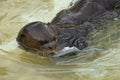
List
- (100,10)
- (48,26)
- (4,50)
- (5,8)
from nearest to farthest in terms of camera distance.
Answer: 1. (48,26)
2. (4,50)
3. (100,10)
4. (5,8)

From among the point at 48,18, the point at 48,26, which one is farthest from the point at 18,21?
the point at 48,26

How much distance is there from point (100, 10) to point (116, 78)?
4.48ft

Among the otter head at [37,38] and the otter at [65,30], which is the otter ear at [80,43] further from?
the otter head at [37,38]

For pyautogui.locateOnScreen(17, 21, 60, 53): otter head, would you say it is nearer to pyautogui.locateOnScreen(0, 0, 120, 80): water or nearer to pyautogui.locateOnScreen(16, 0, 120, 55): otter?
pyautogui.locateOnScreen(16, 0, 120, 55): otter

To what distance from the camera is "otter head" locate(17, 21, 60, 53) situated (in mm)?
3994

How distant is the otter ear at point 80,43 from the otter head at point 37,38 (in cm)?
32

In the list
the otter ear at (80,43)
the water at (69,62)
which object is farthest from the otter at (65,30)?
the water at (69,62)

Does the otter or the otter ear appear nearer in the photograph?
the otter

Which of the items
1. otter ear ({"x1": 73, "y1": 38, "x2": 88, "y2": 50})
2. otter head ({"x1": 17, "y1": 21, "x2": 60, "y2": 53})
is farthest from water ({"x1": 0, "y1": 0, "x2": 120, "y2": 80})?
otter head ({"x1": 17, "y1": 21, "x2": 60, "y2": 53})

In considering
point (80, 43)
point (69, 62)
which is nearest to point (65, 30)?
point (80, 43)

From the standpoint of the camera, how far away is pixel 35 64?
4.20 metres

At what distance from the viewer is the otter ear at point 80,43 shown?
4281 mm

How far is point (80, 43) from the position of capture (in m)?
4.30

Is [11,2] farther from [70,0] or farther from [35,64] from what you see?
[35,64]
